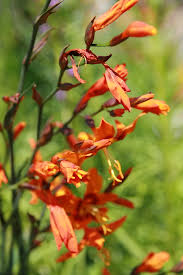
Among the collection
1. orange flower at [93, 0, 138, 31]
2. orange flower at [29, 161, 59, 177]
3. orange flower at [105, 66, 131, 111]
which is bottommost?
orange flower at [29, 161, 59, 177]

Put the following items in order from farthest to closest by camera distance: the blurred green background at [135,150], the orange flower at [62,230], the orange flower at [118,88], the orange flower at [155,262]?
the blurred green background at [135,150], the orange flower at [155,262], the orange flower at [62,230], the orange flower at [118,88]

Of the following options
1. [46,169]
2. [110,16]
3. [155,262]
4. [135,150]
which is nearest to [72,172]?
[46,169]

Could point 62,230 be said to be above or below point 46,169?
below

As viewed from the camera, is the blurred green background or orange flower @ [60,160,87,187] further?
the blurred green background

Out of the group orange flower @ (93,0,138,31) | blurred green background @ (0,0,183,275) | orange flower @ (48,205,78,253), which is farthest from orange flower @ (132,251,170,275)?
orange flower @ (93,0,138,31)

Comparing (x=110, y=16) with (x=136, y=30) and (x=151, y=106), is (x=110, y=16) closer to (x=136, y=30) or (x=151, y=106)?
(x=136, y=30)

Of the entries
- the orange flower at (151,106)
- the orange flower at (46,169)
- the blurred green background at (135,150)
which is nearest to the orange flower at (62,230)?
the orange flower at (46,169)

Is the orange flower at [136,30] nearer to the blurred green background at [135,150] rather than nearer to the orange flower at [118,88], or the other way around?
the orange flower at [118,88]

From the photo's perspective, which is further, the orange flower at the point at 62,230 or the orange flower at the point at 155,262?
the orange flower at the point at 155,262

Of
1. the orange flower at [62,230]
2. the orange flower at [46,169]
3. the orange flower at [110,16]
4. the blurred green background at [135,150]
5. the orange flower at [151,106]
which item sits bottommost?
the blurred green background at [135,150]

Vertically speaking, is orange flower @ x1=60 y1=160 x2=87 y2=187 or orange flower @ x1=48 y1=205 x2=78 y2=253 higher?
orange flower @ x1=60 y1=160 x2=87 y2=187

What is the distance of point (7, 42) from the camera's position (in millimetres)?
3049

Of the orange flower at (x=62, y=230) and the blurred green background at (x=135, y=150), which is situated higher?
the orange flower at (x=62, y=230)

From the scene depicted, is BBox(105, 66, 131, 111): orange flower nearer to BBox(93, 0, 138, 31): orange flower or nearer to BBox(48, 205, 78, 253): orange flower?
BBox(93, 0, 138, 31): orange flower
